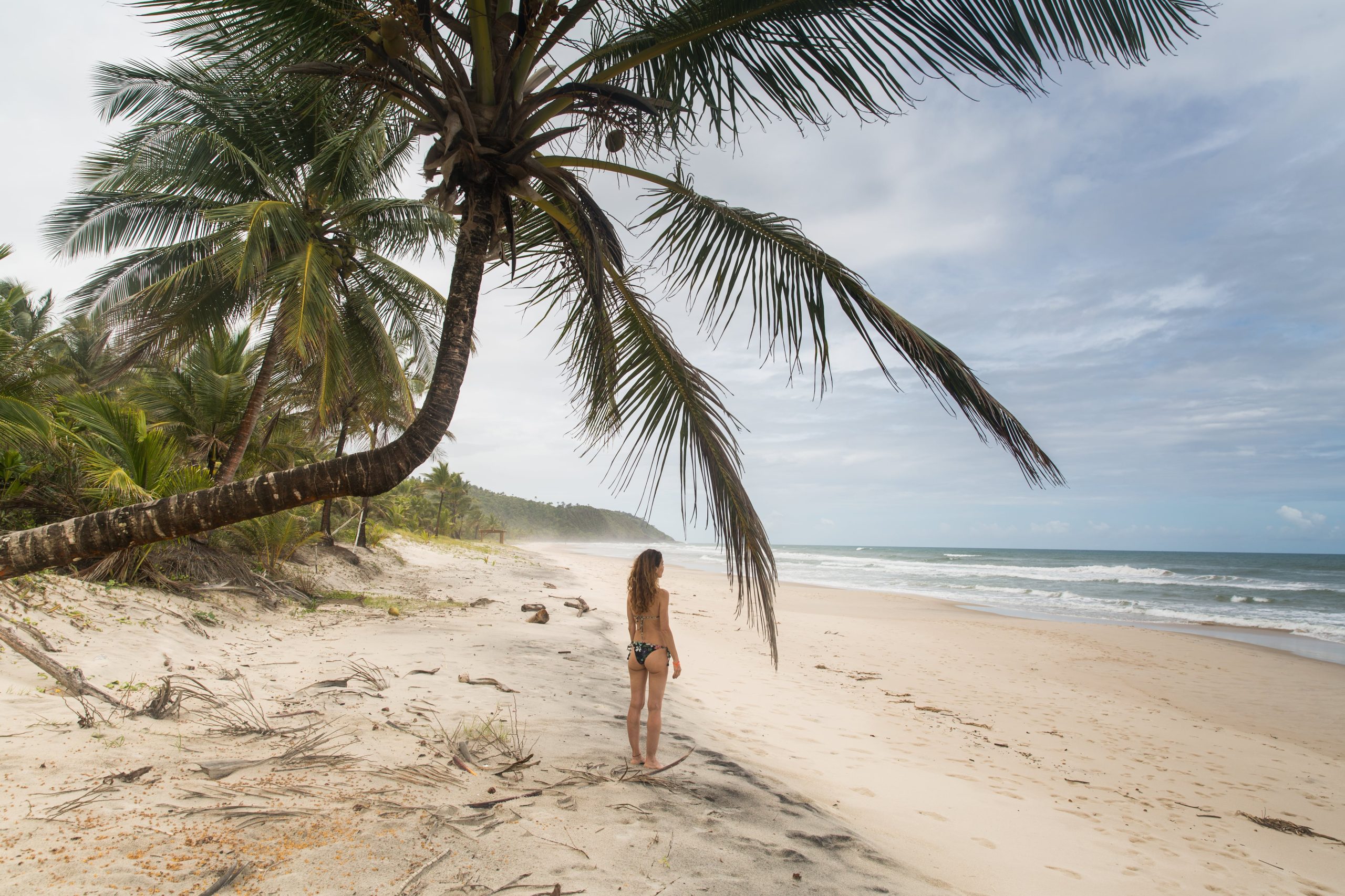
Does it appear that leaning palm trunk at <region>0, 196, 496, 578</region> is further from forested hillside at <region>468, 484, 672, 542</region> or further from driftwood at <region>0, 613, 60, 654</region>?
forested hillside at <region>468, 484, 672, 542</region>

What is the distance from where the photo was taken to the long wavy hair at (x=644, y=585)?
12.5 ft

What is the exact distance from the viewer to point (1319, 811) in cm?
497

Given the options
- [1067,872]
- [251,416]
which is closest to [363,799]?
[1067,872]

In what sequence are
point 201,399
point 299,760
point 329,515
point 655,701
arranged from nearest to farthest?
point 299,760 → point 655,701 → point 201,399 → point 329,515

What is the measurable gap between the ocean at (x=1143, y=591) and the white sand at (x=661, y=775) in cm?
739

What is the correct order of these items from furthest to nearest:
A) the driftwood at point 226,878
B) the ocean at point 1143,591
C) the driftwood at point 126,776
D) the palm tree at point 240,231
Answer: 1. the ocean at point 1143,591
2. the palm tree at point 240,231
3. the driftwood at point 126,776
4. the driftwood at point 226,878

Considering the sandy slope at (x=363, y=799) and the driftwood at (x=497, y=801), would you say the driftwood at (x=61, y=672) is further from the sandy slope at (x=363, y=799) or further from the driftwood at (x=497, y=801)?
the driftwood at (x=497, y=801)

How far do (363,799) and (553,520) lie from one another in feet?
342

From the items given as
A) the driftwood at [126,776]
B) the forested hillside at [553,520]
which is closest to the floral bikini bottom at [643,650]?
the driftwood at [126,776]

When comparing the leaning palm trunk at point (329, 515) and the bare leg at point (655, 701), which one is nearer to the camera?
the bare leg at point (655, 701)

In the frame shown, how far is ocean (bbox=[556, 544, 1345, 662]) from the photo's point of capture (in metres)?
15.8

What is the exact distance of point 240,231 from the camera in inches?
319

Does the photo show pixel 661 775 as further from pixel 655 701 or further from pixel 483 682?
pixel 483 682

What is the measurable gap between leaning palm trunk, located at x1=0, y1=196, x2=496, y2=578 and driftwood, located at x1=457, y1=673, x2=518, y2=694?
2976 millimetres
